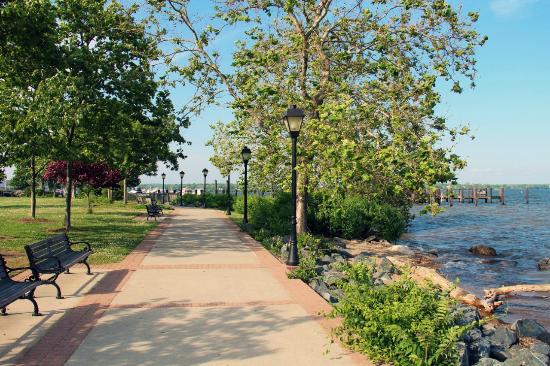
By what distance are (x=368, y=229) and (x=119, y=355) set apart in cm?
1762

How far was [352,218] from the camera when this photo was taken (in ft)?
67.9

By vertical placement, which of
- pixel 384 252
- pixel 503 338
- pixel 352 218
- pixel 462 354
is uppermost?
pixel 352 218

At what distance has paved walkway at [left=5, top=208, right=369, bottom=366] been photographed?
543cm

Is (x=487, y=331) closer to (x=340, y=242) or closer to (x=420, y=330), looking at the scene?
(x=420, y=330)

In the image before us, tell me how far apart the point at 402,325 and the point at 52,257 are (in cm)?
604

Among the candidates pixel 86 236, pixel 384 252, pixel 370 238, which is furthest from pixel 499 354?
pixel 370 238

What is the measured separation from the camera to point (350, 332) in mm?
5848

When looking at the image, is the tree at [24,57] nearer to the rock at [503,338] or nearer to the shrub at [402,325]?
the shrub at [402,325]

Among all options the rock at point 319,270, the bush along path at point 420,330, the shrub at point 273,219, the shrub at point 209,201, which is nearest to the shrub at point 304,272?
the rock at point 319,270

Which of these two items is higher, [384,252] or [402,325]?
[402,325]

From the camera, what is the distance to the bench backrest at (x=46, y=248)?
25.4ft

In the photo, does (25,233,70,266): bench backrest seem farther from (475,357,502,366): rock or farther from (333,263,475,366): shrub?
(475,357,502,366): rock

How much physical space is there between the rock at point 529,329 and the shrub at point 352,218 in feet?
36.5

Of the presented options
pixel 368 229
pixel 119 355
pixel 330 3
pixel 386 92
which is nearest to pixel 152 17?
pixel 330 3
